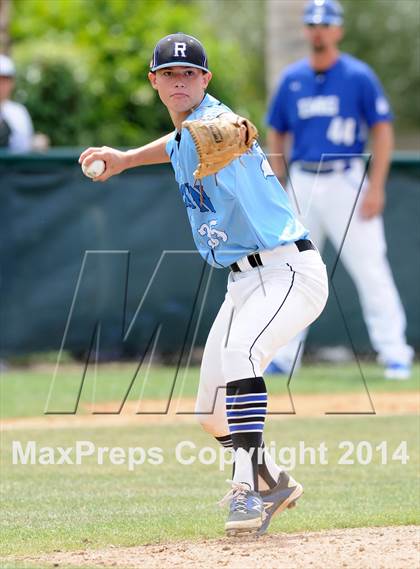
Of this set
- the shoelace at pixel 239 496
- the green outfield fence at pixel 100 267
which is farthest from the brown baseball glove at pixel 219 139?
the green outfield fence at pixel 100 267

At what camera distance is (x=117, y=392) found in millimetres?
9617

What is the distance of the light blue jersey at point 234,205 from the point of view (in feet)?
16.5

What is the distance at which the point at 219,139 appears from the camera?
4.62m

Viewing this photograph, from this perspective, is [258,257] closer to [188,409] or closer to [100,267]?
[188,409]

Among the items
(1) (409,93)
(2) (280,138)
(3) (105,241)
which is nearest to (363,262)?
(2) (280,138)

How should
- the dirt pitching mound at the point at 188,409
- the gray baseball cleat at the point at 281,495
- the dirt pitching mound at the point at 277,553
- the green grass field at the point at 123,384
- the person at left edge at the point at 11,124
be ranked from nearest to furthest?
the dirt pitching mound at the point at 277,553 < the gray baseball cleat at the point at 281,495 < the dirt pitching mound at the point at 188,409 < the green grass field at the point at 123,384 < the person at left edge at the point at 11,124

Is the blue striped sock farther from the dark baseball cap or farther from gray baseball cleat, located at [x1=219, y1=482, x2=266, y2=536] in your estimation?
the dark baseball cap

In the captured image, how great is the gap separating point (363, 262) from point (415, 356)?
62.0 inches

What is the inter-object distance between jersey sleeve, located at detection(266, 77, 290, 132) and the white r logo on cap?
5.38 m

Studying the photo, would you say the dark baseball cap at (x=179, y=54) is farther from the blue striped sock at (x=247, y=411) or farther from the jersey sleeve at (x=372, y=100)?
the jersey sleeve at (x=372, y=100)

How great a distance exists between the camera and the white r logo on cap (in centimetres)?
499

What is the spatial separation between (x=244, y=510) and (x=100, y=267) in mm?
6191

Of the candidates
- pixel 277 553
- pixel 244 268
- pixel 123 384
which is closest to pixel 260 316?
pixel 244 268

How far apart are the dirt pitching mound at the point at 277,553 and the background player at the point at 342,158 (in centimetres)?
519
